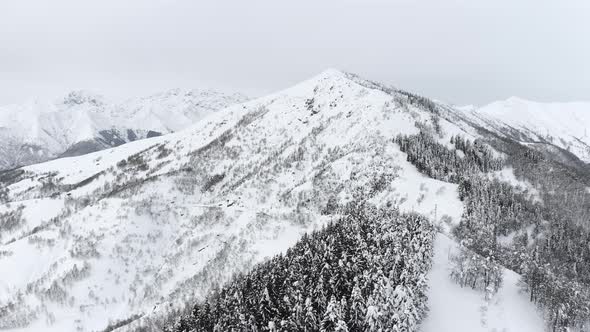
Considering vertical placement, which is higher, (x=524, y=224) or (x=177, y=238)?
(x=524, y=224)

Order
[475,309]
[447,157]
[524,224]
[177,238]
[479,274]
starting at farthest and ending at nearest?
[447,157] < [177,238] < [524,224] < [479,274] < [475,309]

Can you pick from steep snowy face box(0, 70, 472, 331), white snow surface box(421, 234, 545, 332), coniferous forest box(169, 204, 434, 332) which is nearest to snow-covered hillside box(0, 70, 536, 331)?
steep snowy face box(0, 70, 472, 331)

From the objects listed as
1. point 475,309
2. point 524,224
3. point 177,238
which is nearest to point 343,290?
point 475,309

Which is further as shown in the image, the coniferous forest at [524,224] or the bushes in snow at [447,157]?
the bushes in snow at [447,157]

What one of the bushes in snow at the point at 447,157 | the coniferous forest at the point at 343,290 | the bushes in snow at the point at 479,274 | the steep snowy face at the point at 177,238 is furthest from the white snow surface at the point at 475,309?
the bushes in snow at the point at 447,157

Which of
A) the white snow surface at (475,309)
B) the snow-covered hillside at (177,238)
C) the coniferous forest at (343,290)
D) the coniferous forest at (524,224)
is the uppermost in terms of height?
the coniferous forest at (343,290)

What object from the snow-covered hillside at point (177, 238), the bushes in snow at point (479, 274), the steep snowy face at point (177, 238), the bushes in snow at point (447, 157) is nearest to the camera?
the bushes in snow at point (479, 274)

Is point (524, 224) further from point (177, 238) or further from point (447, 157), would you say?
point (177, 238)

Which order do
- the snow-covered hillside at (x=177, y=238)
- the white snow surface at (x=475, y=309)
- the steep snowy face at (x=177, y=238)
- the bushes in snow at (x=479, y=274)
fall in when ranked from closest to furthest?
the white snow surface at (x=475, y=309), the bushes in snow at (x=479, y=274), the snow-covered hillside at (x=177, y=238), the steep snowy face at (x=177, y=238)

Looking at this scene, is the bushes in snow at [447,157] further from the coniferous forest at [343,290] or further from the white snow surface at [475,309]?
the white snow surface at [475,309]
